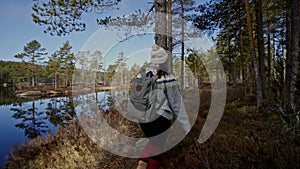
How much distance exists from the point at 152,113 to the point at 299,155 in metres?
1.67

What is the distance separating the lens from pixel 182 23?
16.5m

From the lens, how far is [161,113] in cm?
274

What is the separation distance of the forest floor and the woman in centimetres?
55

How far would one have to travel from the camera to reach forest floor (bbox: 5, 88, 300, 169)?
2232 millimetres

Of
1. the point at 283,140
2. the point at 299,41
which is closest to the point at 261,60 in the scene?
the point at 299,41

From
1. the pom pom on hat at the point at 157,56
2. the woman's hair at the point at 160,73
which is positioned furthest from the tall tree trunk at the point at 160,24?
the woman's hair at the point at 160,73

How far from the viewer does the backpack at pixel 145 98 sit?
2.69m

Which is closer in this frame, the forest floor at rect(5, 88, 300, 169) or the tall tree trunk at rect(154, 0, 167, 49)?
the forest floor at rect(5, 88, 300, 169)

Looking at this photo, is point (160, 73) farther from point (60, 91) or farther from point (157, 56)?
point (60, 91)

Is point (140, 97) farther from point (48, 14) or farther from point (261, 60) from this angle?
point (261, 60)

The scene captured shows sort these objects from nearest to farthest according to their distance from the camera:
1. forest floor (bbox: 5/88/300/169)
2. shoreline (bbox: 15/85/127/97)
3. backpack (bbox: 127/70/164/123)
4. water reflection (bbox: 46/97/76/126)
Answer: forest floor (bbox: 5/88/300/169) → backpack (bbox: 127/70/164/123) → water reflection (bbox: 46/97/76/126) → shoreline (bbox: 15/85/127/97)

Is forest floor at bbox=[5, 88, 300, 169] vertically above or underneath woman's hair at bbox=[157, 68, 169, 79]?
underneath

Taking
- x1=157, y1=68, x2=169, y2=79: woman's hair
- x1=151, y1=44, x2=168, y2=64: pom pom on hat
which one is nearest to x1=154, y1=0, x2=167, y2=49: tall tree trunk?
x1=151, y1=44, x2=168, y2=64: pom pom on hat

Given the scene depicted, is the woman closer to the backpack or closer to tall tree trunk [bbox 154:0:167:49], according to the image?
the backpack
